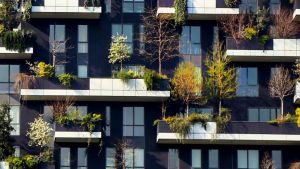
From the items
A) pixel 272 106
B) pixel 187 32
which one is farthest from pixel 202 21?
pixel 272 106

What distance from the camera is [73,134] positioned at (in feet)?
283

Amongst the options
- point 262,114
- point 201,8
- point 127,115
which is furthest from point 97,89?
point 262,114

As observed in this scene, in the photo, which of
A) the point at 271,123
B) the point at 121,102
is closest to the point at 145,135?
the point at 121,102

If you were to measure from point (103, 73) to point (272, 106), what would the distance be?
11515mm

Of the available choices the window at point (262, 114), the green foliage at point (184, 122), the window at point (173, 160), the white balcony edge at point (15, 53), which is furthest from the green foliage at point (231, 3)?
the white balcony edge at point (15, 53)

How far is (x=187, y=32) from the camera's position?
294ft

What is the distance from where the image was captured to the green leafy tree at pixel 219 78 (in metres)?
87.8

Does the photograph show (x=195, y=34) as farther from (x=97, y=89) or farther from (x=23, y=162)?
(x=23, y=162)

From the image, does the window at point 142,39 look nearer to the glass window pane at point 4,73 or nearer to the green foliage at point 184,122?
the green foliage at point 184,122

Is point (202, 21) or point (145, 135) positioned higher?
point (202, 21)

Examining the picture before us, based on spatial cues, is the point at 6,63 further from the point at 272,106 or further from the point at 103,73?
the point at 272,106

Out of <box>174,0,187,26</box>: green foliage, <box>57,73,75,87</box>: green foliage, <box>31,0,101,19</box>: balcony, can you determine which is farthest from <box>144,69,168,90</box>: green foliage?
<box>31,0,101,19</box>: balcony

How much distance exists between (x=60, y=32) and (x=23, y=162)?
9.85m

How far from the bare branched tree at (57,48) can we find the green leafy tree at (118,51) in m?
2.87
